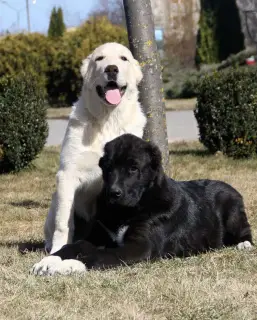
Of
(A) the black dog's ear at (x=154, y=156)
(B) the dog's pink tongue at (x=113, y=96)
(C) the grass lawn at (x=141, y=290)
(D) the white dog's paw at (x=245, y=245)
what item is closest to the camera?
(C) the grass lawn at (x=141, y=290)

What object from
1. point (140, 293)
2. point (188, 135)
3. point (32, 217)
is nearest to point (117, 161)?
point (140, 293)

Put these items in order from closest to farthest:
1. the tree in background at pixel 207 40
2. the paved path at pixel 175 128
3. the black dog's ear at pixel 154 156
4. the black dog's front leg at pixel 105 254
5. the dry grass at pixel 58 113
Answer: the black dog's front leg at pixel 105 254 → the black dog's ear at pixel 154 156 → the paved path at pixel 175 128 → the dry grass at pixel 58 113 → the tree in background at pixel 207 40

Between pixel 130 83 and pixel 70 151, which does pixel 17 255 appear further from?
pixel 130 83

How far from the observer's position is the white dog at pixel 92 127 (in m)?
5.14

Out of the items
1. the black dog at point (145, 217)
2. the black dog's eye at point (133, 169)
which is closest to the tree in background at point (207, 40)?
the black dog at point (145, 217)

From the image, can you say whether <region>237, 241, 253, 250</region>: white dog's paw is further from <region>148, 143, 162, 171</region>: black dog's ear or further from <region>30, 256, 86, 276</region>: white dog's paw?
<region>30, 256, 86, 276</region>: white dog's paw

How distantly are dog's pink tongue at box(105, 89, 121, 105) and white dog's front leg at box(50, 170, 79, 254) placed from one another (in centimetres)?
63

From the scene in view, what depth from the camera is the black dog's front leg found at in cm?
433

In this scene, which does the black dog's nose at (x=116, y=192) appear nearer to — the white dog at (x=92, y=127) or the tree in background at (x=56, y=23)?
the white dog at (x=92, y=127)

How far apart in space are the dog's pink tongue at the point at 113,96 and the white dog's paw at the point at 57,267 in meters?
1.43

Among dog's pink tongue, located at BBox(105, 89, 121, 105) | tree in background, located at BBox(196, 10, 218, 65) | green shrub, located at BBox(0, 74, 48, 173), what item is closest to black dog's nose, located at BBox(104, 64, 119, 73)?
dog's pink tongue, located at BBox(105, 89, 121, 105)

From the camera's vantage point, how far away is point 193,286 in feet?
12.6

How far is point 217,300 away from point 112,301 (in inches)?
21.8

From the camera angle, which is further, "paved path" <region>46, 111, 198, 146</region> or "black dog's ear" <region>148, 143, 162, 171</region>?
"paved path" <region>46, 111, 198, 146</region>
